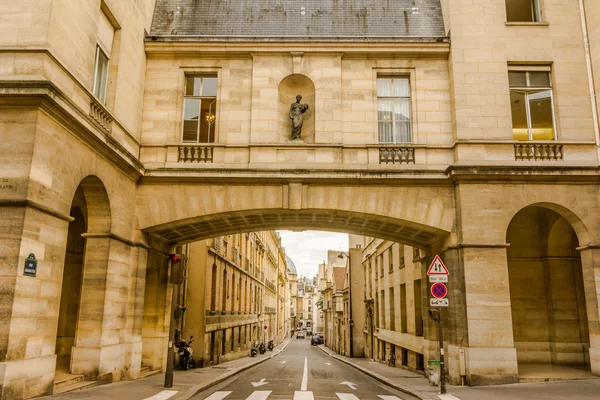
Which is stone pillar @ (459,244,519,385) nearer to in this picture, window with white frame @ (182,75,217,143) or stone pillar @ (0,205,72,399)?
window with white frame @ (182,75,217,143)

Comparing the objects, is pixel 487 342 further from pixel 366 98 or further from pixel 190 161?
pixel 190 161

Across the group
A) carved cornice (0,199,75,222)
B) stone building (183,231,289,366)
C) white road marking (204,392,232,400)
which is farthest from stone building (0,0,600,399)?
stone building (183,231,289,366)

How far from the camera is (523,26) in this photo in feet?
47.8

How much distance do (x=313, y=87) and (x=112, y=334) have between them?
9217 millimetres

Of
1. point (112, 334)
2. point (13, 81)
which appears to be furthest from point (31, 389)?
point (13, 81)

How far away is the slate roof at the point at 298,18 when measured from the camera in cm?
1570

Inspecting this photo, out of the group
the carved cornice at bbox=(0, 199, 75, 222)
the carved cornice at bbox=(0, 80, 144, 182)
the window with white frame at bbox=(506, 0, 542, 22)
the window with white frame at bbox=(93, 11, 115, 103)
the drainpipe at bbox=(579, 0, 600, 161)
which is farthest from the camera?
the window with white frame at bbox=(506, 0, 542, 22)

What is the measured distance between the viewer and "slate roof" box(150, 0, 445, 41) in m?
15.7

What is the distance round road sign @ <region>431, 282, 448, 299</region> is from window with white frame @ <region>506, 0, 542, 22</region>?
920cm

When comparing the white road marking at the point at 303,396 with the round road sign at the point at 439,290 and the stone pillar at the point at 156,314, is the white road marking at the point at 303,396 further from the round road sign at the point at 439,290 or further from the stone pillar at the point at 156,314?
the stone pillar at the point at 156,314

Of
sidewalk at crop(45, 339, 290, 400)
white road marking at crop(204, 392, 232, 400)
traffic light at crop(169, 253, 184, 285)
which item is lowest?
white road marking at crop(204, 392, 232, 400)

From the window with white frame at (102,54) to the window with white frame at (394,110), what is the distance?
801 centimetres

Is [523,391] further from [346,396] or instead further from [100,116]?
[100,116]

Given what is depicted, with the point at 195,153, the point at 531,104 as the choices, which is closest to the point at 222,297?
the point at 195,153
